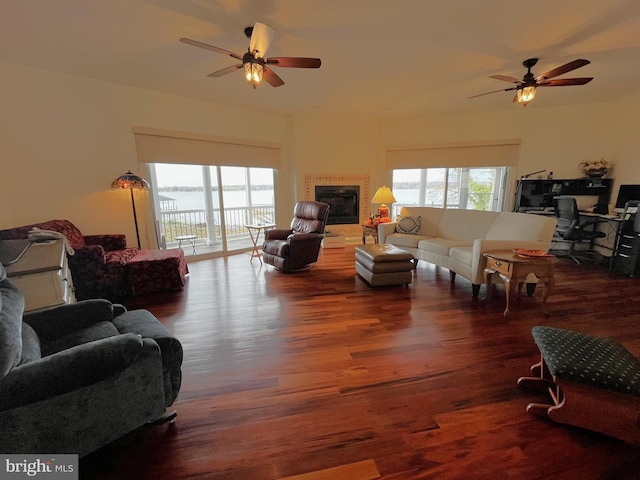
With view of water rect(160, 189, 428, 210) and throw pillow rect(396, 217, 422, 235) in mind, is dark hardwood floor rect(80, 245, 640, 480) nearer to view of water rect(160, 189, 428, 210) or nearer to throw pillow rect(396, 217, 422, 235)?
throw pillow rect(396, 217, 422, 235)

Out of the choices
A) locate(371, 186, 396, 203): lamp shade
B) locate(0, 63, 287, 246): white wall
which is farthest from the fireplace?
locate(0, 63, 287, 246): white wall

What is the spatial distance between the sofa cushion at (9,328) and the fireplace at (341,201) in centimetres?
476

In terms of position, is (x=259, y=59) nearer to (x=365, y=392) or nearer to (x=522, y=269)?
(x=365, y=392)

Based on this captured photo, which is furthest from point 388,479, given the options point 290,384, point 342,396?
point 290,384

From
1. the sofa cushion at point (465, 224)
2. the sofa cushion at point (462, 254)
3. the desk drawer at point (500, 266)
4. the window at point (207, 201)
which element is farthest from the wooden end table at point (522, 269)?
the window at point (207, 201)

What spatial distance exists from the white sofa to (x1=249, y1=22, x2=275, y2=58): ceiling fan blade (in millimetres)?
2847

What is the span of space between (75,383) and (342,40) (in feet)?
10.3

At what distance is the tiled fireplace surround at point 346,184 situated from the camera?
18.7 feet

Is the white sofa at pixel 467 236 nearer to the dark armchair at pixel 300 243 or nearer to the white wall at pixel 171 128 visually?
the dark armchair at pixel 300 243

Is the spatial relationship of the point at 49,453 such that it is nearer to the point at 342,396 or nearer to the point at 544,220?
the point at 342,396

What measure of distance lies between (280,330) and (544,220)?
10.2 ft

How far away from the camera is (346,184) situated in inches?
231

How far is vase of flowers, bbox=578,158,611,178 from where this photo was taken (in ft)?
15.4

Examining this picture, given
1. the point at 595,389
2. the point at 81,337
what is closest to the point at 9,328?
the point at 81,337
